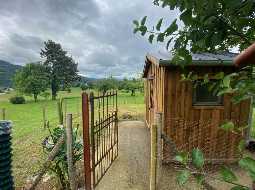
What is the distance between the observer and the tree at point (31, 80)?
55031 millimetres

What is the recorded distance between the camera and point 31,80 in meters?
55.0

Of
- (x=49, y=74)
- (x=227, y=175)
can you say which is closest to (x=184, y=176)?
(x=227, y=175)

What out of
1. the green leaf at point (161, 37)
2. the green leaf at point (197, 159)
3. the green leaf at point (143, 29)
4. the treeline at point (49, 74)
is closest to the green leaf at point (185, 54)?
the green leaf at point (161, 37)

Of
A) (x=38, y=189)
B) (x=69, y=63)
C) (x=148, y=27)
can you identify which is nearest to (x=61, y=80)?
(x=69, y=63)

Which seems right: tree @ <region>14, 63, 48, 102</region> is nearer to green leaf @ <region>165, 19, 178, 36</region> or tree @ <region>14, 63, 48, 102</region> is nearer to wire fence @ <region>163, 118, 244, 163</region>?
wire fence @ <region>163, 118, 244, 163</region>

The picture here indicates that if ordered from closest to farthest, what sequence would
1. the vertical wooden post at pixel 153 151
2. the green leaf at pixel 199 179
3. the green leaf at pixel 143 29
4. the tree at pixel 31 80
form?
the green leaf at pixel 199 179
the green leaf at pixel 143 29
the vertical wooden post at pixel 153 151
the tree at pixel 31 80

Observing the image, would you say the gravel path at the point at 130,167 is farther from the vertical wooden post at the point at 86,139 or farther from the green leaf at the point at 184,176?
the green leaf at the point at 184,176

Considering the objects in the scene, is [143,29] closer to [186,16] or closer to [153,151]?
[186,16]

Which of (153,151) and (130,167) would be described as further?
(130,167)

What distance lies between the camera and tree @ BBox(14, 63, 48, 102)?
5503 cm

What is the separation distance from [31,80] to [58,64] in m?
16.5

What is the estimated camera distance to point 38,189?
5922 mm

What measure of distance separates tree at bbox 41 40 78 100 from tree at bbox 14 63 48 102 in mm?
6846

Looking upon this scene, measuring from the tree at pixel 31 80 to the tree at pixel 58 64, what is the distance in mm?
6846
